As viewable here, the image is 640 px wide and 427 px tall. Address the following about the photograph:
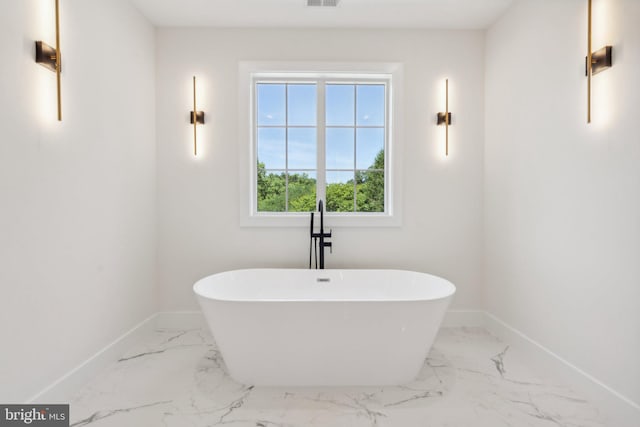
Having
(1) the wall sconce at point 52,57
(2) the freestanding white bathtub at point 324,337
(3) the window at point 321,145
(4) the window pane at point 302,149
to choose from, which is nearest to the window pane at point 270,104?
(3) the window at point 321,145

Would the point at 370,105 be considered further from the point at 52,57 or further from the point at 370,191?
the point at 52,57

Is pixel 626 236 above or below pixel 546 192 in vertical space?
below

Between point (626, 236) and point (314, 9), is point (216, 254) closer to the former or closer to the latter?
point (314, 9)

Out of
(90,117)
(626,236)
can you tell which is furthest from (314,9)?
(626,236)

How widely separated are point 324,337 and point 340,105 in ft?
7.00

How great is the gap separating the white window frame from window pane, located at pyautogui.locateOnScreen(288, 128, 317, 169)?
0.37 ft

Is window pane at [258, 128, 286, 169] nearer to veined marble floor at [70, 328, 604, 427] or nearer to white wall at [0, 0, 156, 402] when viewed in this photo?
white wall at [0, 0, 156, 402]

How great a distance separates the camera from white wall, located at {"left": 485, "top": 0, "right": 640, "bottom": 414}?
1700 millimetres

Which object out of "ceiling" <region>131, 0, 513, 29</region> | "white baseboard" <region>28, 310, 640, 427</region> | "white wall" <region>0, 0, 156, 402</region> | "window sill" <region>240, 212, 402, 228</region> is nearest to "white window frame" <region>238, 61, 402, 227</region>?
"window sill" <region>240, 212, 402, 228</region>

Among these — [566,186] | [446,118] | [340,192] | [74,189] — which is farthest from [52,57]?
[566,186]

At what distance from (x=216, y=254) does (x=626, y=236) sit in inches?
109

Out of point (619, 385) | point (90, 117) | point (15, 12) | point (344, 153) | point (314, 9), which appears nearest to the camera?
point (15, 12)

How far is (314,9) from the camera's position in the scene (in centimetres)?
269

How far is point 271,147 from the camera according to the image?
3209 millimetres
